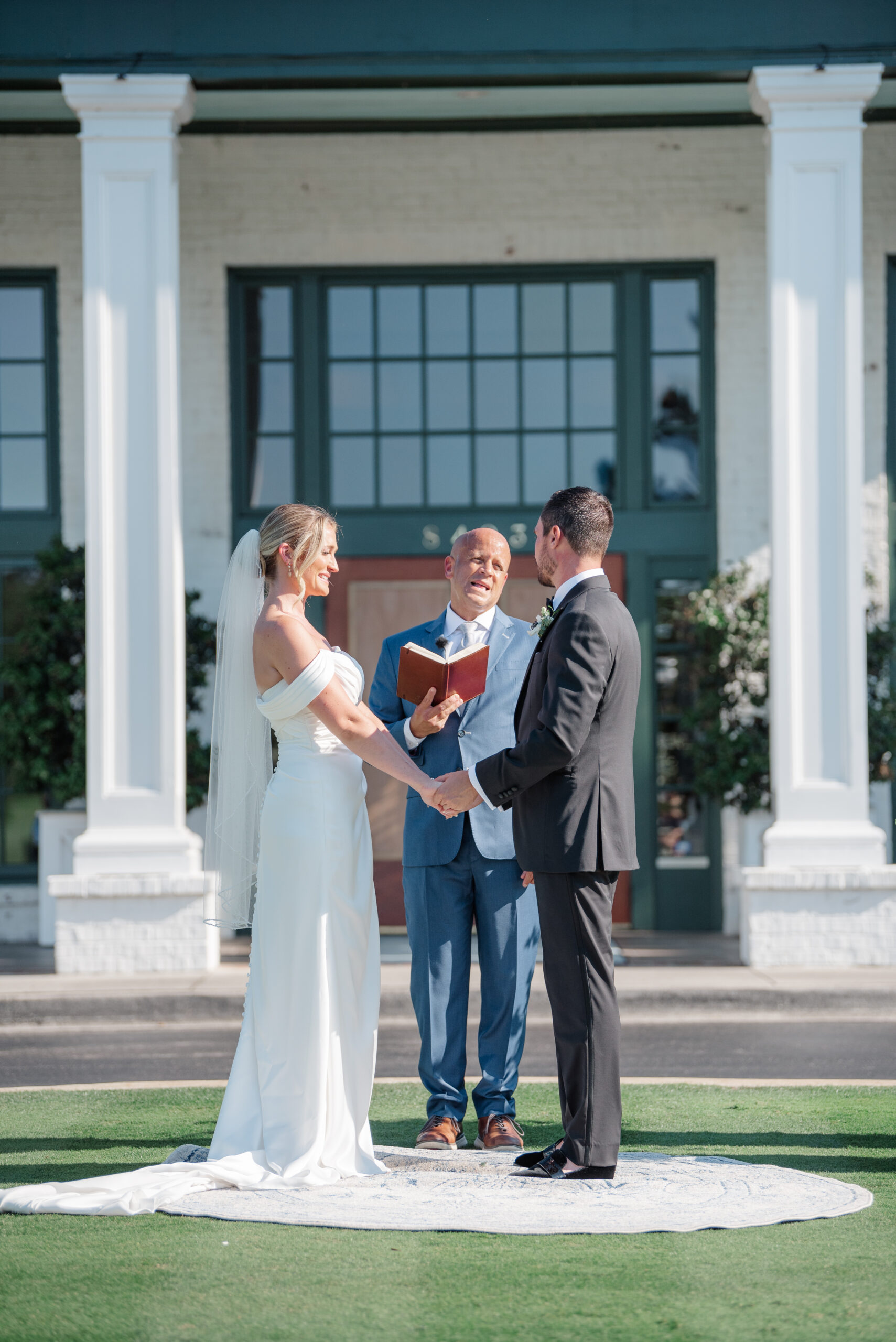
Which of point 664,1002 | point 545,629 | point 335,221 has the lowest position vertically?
point 664,1002

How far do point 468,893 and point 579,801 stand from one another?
84 cm

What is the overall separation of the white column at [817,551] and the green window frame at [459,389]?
71.3 inches

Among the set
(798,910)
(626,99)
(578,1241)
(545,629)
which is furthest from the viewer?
(626,99)

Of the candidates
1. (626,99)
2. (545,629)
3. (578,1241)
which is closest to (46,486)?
(626,99)

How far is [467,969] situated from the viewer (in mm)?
4754

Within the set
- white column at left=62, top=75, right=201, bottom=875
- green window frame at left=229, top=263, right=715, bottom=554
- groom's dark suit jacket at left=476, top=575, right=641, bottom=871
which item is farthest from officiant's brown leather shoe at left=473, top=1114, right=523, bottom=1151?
green window frame at left=229, top=263, right=715, bottom=554

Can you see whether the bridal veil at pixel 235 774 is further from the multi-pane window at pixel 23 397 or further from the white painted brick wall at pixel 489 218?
the multi-pane window at pixel 23 397

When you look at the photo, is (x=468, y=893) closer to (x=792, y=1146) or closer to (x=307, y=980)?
(x=307, y=980)

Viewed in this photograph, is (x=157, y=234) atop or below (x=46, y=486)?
atop

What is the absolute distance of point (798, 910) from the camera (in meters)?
8.12

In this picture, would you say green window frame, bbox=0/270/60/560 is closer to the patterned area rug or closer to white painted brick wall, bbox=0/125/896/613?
white painted brick wall, bbox=0/125/896/613

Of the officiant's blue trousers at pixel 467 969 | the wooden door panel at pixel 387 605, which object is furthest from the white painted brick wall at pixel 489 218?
the officiant's blue trousers at pixel 467 969

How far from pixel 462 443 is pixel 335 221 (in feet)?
5.59

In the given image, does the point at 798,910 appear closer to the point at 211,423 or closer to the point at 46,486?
the point at 211,423
